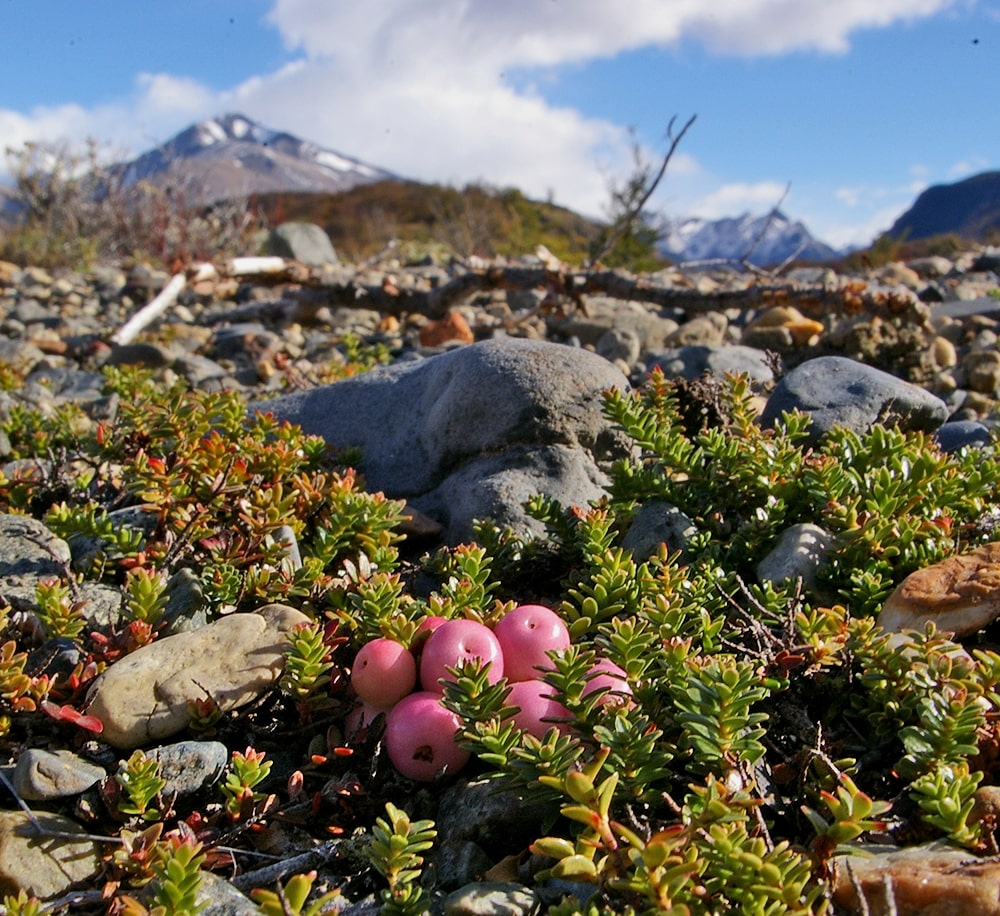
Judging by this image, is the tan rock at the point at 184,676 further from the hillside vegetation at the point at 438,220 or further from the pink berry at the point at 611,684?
the hillside vegetation at the point at 438,220

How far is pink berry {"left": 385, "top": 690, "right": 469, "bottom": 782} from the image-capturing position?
215 centimetres

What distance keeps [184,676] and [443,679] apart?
74cm

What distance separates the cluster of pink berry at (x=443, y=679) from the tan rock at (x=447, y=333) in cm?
532

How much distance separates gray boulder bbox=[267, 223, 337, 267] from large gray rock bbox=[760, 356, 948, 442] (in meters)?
12.1

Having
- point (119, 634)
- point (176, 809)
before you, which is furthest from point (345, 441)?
point (176, 809)

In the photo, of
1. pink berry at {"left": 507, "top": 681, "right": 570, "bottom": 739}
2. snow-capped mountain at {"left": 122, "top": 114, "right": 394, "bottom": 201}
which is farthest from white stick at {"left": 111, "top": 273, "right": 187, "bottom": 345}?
snow-capped mountain at {"left": 122, "top": 114, "right": 394, "bottom": 201}

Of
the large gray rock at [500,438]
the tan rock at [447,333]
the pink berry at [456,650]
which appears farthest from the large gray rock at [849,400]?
the tan rock at [447,333]

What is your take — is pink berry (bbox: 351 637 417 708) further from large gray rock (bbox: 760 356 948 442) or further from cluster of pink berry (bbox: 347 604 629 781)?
large gray rock (bbox: 760 356 948 442)

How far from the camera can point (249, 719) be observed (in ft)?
7.91

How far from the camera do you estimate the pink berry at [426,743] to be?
7.05ft

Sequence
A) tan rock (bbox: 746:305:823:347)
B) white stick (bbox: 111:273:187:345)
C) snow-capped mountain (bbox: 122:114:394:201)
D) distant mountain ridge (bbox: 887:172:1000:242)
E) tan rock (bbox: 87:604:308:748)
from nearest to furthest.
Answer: tan rock (bbox: 87:604:308:748) → tan rock (bbox: 746:305:823:347) → white stick (bbox: 111:273:187:345) → distant mountain ridge (bbox: 887:172:1000:242) → snow-capped mountain (bbox: 122:114:394:201)

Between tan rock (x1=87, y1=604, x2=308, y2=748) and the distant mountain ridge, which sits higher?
the distant mountain ridge

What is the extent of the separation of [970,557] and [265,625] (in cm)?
198

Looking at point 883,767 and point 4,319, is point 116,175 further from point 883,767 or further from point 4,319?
point 883,767
